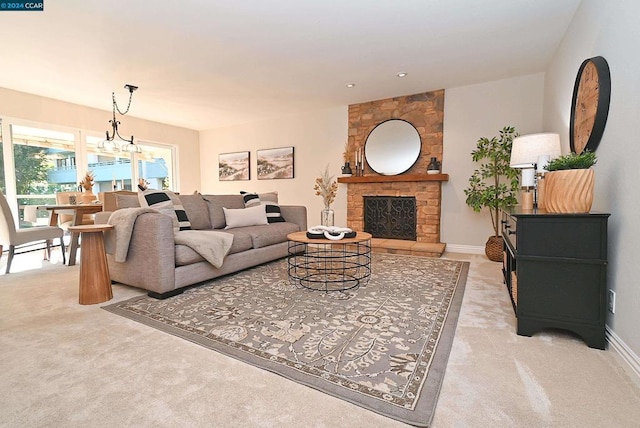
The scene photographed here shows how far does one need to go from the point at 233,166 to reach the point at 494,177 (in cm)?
522

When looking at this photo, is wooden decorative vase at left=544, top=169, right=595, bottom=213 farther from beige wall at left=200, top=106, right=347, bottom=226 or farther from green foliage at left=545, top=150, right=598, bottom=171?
beige wall at left=200, top=106, right=347, bottom=226

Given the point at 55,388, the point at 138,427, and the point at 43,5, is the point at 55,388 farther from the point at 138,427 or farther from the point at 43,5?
the point at 43,5

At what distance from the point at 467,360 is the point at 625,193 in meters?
1.27

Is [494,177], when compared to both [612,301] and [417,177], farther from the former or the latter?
[612,301]

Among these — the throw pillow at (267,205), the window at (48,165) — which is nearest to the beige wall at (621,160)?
the throw pillow at (267,205)

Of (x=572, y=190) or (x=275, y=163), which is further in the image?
(x=275, y=163)

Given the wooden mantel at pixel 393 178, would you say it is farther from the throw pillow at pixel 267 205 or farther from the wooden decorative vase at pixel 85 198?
the wooden decorative vase at pixel 85 198

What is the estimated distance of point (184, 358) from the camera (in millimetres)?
1609

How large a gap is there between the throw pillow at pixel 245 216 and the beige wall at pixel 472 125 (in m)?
2.78

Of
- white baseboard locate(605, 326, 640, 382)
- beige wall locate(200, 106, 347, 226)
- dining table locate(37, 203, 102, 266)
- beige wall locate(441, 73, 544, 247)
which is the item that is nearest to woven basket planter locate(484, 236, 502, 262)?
beige wall locate(441, 73, 544, 247)

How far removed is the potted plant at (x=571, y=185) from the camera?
174 centimetres

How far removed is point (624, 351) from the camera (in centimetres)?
156

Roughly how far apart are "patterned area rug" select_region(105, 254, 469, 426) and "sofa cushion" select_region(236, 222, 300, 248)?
0.48 m

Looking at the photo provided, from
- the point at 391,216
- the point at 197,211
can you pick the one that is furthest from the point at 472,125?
the point at 197,211
